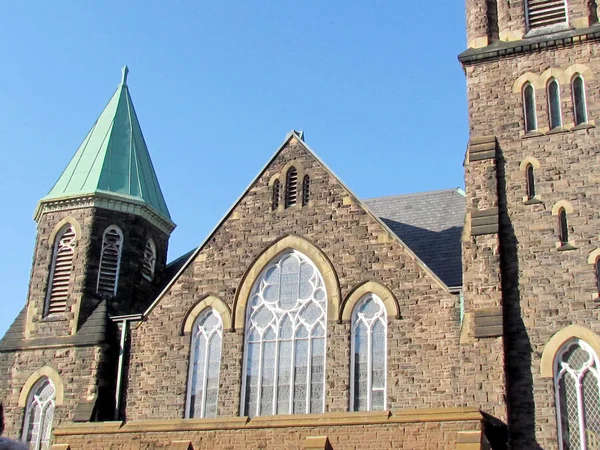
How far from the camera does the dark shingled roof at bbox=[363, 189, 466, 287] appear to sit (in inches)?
806

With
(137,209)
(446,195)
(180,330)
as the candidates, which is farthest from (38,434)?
(446,195)

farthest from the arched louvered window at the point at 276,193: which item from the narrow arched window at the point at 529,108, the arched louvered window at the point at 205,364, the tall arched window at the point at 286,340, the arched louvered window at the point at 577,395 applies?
the arched louvered window at the point at 577,395

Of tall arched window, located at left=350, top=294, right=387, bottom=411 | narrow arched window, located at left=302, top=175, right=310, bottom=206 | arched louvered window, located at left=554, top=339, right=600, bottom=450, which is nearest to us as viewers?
arched louvered window, located at left=554, top=339, right=600, bottom=450

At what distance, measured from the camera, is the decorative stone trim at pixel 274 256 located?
19344 mm

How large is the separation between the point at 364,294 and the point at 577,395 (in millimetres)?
5167

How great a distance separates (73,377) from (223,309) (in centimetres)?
427

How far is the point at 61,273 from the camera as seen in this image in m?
23.3

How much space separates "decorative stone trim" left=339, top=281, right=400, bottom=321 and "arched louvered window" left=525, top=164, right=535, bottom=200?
3692mm

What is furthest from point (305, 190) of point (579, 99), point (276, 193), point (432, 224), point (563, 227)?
point (579, 99)

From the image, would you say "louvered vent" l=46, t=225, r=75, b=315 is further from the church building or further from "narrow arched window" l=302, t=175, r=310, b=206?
"narrow arched window" l=302, t=175, r=310, b=206

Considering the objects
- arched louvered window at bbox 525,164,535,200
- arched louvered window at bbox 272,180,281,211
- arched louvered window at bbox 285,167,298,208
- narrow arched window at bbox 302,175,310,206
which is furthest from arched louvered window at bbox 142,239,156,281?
arched louvered window at bbox 525,164,535,200

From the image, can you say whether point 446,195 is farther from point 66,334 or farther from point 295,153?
point 66,334

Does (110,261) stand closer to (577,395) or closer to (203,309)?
(203,309)

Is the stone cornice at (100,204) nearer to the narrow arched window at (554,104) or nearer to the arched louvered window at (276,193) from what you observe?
the arched louvered window at (276,193)
